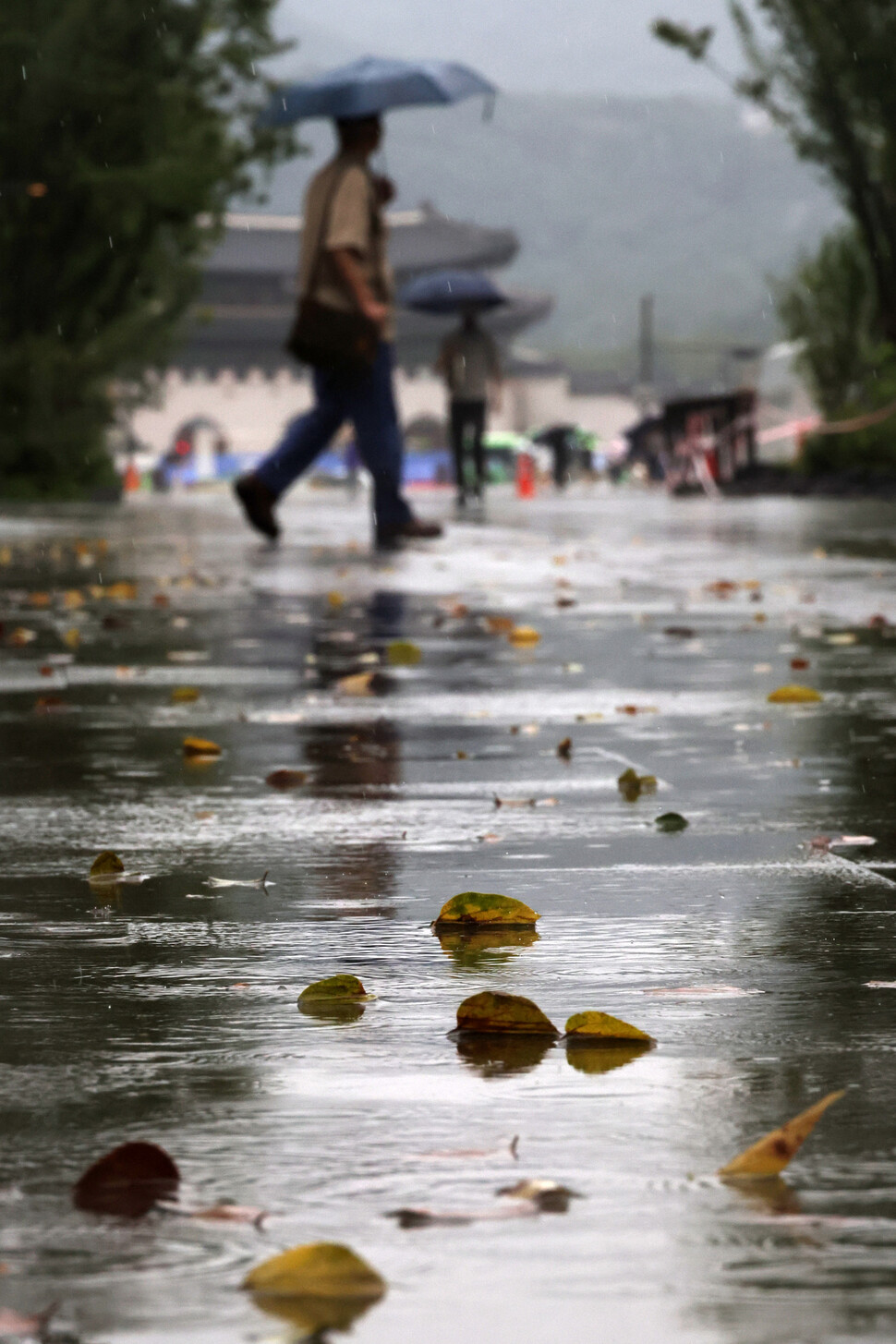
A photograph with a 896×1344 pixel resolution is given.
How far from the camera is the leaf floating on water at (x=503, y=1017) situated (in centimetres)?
296

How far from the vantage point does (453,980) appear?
10.7ft

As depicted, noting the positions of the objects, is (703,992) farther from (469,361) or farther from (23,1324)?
(469,361)

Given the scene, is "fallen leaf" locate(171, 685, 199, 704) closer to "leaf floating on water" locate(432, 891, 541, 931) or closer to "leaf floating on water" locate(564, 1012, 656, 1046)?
"leaf floating on water" locate(432, 891, 541, 931)

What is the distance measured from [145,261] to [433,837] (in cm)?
2617

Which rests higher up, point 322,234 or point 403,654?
point 322,234

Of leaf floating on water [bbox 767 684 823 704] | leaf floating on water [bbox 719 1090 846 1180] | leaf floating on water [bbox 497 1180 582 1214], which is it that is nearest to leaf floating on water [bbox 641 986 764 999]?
leaf floating on water [bbox 719 1090 846 1180]

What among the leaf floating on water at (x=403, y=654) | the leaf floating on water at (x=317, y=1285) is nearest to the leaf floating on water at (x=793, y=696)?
the leaf floating on water at (x=403, y=654)

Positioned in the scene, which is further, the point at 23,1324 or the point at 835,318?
the point at 835,318

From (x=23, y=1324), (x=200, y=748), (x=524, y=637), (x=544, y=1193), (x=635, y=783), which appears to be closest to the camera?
(x=23, y=1324)

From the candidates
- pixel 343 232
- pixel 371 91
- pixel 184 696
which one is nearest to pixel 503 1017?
pixel 184 696

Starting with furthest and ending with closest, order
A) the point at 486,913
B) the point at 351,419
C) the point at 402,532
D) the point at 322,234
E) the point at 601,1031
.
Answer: the point at 402,532 → the point at 351,419 → the point at 322,234 → the point at 486,913 → the point at 601,1031

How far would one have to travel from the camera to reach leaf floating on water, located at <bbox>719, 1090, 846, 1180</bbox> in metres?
2.32

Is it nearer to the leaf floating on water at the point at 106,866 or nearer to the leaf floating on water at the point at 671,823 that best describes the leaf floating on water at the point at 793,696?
the leaf floating on water at the point at 671,823

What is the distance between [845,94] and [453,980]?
2741cm
